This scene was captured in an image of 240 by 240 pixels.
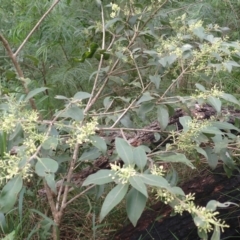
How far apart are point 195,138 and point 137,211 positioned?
1.11 ft

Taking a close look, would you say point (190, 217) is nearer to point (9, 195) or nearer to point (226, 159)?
point (226, 159)

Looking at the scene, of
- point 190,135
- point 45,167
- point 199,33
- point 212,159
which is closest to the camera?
point 45,167

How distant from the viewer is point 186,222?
57.9 inches

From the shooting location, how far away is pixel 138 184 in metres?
0.82

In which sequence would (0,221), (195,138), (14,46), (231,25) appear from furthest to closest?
(231,25) < (14,46) < (0,221) < (195,138)

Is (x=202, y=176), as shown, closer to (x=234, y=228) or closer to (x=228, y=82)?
(x=234, y=228)

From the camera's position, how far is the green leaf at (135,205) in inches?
34.1

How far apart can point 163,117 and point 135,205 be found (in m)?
0.46

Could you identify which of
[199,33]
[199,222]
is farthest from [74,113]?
[199,33]

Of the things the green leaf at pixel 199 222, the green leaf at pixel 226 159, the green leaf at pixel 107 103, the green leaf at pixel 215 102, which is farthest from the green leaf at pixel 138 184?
the green leaf at pixel 107 103

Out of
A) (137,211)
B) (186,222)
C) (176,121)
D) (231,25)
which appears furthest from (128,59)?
(231,25)

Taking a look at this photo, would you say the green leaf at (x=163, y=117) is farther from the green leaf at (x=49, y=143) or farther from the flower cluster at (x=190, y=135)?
the green leaf at (x=49, y=143)

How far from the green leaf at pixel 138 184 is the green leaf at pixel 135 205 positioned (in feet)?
0.18

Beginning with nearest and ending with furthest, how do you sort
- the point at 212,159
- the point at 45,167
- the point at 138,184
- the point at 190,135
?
1. the point at 138,184
2. the point at 45,167
3. the point at 190,135
4. the point at 212,159
